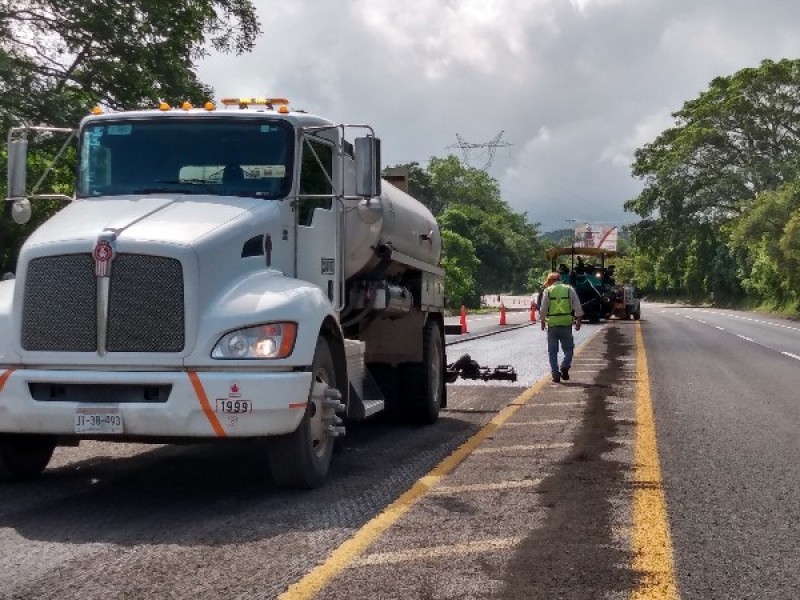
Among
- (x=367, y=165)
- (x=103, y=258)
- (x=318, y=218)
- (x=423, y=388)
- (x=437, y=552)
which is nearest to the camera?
(x=437, y=552)

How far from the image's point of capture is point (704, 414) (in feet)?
Answer: 39.2

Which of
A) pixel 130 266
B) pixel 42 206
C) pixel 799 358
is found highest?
pixel 42 206

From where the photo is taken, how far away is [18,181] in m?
8.02

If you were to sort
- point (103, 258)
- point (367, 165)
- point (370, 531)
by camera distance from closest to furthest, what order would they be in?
point (370, 531) < point (103, 258) < point (367, 165)

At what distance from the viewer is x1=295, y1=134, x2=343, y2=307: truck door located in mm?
7914

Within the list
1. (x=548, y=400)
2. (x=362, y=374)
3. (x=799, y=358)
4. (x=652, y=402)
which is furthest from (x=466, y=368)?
(x=799, y=358)

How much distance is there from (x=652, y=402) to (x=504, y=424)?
10.1 feet

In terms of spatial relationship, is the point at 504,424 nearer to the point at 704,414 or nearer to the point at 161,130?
the point at 704,414

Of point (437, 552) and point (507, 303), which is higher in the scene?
point (507, 303)

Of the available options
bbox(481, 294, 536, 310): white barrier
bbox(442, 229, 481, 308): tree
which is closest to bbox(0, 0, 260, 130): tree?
bbox(442, 229, 481, 308): tree

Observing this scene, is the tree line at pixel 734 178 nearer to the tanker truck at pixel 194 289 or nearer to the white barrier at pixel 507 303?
the white barrier at pixel 507 303

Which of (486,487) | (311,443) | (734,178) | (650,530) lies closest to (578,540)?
(650,530)

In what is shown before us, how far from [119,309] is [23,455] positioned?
5.21ft

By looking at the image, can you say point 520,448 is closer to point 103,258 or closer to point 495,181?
point 103,258
